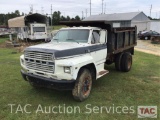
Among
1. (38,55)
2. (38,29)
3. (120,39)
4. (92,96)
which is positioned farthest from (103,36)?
(38,29)

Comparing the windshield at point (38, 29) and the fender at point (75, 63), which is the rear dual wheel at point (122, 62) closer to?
the fender at point (75, 63)

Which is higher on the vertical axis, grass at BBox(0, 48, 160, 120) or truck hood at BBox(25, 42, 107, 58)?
truck hood at BBox(25, 42, 107, 58)

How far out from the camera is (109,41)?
720cm

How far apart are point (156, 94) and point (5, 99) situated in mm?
4780

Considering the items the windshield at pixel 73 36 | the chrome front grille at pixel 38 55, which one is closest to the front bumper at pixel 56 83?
the chrome front grille at pixel 38 55

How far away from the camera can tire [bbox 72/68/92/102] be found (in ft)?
17.1

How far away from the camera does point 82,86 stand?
5.36 meters

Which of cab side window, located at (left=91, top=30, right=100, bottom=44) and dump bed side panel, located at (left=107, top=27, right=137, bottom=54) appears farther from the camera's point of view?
dump bed side panel, located at (left=107, top=27, right=137, bottom=54)

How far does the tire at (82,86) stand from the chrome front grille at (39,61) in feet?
2.72

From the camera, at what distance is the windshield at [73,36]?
6.17 meters

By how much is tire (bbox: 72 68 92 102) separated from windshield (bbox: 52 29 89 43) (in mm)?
1195

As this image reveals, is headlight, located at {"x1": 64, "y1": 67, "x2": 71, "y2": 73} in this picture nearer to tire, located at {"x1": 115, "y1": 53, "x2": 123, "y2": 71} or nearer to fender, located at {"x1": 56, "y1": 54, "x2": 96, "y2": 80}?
fender, located at {"x1": 56, "y1": 54, "x2": 96, "y2": 80}

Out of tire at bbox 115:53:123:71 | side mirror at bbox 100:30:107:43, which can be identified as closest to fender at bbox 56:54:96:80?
side mirror at bbox 100:30:107:43

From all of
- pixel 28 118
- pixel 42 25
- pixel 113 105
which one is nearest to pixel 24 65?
pixel 28 118
